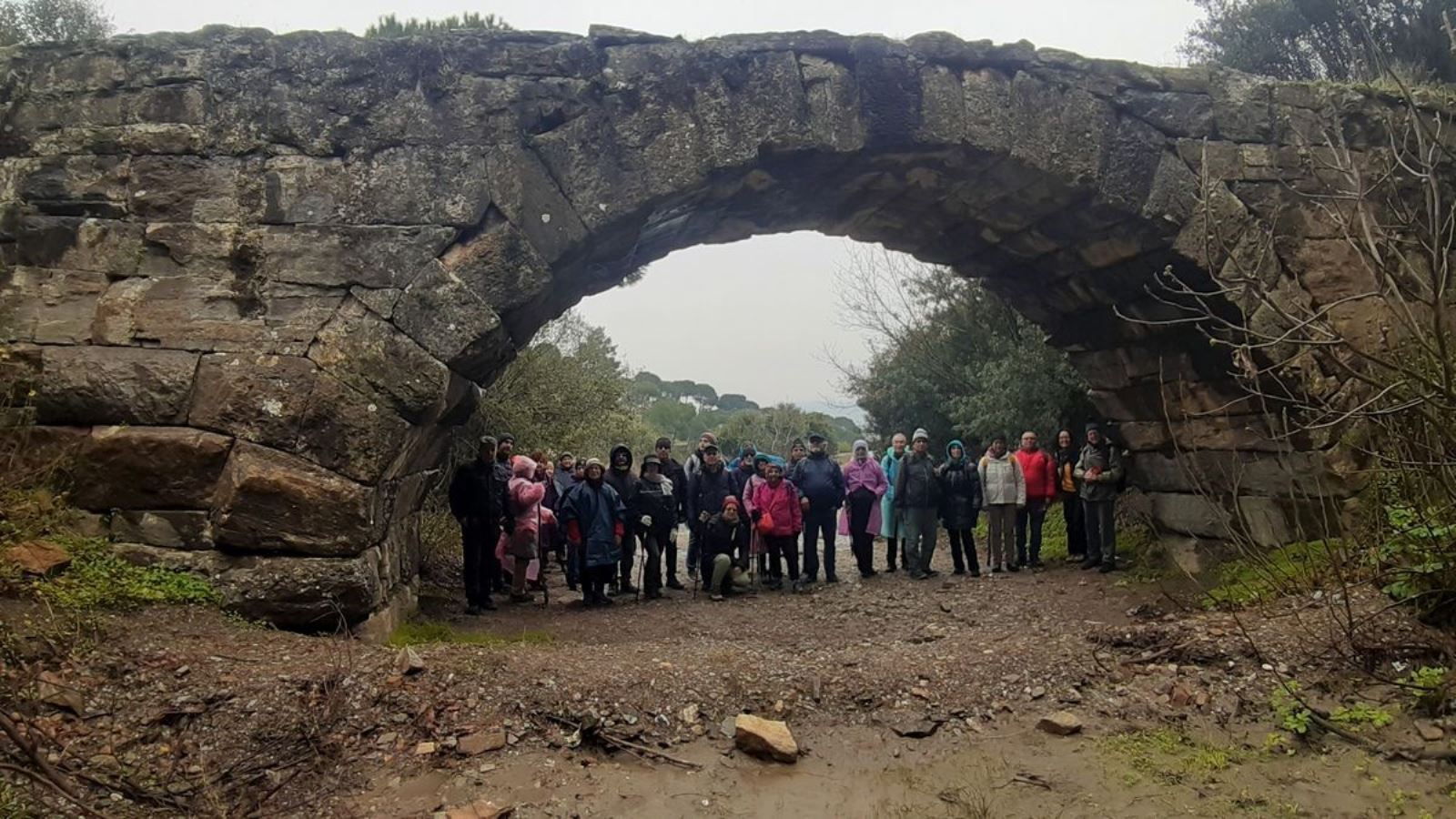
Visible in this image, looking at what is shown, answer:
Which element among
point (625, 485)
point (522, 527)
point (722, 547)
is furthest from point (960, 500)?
point (522, 527)

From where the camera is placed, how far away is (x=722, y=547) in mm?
8875

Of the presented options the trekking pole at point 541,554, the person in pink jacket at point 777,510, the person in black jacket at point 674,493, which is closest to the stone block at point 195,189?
the trekking pole at point 541,554

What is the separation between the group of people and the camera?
814 cm

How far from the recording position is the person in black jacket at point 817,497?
9.45 m

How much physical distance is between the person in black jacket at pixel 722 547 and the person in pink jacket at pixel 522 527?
1.59 meters

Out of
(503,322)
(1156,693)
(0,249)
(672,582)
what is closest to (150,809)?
(503,322)

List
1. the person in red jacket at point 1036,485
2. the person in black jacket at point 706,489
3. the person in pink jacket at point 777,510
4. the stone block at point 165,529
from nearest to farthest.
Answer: the stone block at point 165,529 → the person in pink jacket at point 777,510 → the person in black jacket at point 706,489 → the person in red jacket at point 1036,485

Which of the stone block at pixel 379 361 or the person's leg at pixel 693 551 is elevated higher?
the stone block at pixel 379 361

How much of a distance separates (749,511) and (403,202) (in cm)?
443

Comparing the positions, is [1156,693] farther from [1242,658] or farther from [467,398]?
[467,398]

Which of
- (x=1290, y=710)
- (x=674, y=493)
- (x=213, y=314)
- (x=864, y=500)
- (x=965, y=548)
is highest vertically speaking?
(x=213, y=314)

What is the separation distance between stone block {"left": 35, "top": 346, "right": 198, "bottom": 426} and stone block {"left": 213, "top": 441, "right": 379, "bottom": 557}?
1.66 feet

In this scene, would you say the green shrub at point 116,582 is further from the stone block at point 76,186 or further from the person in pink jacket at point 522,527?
the person in pink jacket at point 522,527

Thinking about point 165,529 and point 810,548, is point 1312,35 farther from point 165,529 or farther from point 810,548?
point 165,529
